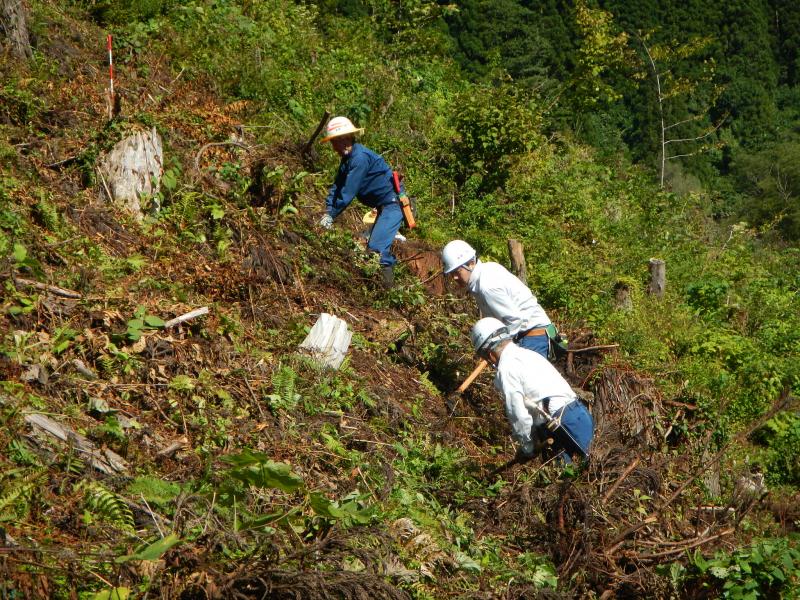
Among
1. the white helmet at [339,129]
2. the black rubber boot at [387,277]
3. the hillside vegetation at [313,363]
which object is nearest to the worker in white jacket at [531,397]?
the hillside vegetation at [313,363]

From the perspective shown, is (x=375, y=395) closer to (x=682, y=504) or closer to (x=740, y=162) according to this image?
(x=682, y=504)

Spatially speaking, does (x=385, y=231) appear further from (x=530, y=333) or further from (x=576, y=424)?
(x=576, y=424)

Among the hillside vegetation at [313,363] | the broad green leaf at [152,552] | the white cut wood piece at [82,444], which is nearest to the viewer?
the broad green leaf at [152,552]

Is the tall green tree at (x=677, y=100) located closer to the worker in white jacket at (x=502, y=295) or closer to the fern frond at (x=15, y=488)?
the worker in white jacket at (x=502, y=295)

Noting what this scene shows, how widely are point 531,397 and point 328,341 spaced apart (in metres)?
1.89

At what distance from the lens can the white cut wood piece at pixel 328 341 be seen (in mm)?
7234

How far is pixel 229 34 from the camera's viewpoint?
12188 mm

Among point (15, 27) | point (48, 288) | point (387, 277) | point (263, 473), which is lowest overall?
point (387, 277)

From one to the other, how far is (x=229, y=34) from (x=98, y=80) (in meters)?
3.00

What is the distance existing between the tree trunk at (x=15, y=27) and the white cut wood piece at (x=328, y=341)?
15.1 feet

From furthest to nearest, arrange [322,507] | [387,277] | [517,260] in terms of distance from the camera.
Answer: [517,260] → [387,277] → [322,507]

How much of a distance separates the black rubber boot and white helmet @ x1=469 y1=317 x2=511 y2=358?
8.29 ft

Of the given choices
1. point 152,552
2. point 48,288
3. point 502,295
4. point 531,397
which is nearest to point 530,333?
point 502,295

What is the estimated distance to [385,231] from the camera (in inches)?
349
